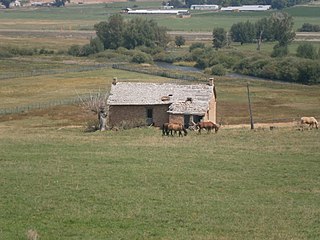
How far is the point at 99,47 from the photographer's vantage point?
417ft

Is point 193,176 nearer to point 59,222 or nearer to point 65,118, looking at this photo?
point 59,222

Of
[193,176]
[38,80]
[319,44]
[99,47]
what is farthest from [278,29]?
[193,176]

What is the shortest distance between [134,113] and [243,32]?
9894 cm

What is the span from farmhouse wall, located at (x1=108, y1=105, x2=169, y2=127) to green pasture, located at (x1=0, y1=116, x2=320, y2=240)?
10006mm

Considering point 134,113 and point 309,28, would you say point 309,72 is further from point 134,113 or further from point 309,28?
point 309,28

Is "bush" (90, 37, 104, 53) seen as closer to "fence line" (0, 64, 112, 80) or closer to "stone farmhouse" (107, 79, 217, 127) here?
"fence line" (0, 64, 112, 80)

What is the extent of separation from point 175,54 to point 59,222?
107496 millimetres

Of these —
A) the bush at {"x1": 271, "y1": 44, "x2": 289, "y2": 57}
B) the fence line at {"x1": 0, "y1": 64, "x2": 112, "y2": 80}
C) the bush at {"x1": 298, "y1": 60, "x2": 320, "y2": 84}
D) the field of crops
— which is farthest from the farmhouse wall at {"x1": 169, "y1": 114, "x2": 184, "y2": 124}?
the bush at {"x1": 271, "y1": 44, "x2": 289, "y2": 57}

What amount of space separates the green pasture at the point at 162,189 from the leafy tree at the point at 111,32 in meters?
99.0

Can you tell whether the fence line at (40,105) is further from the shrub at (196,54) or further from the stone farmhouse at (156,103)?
the shrub at (196,54)

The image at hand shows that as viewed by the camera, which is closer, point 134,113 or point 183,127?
point 183,127

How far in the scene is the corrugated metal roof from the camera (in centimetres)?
4506

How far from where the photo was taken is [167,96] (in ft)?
152

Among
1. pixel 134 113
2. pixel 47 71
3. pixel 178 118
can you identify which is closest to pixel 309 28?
pixel 47 71
